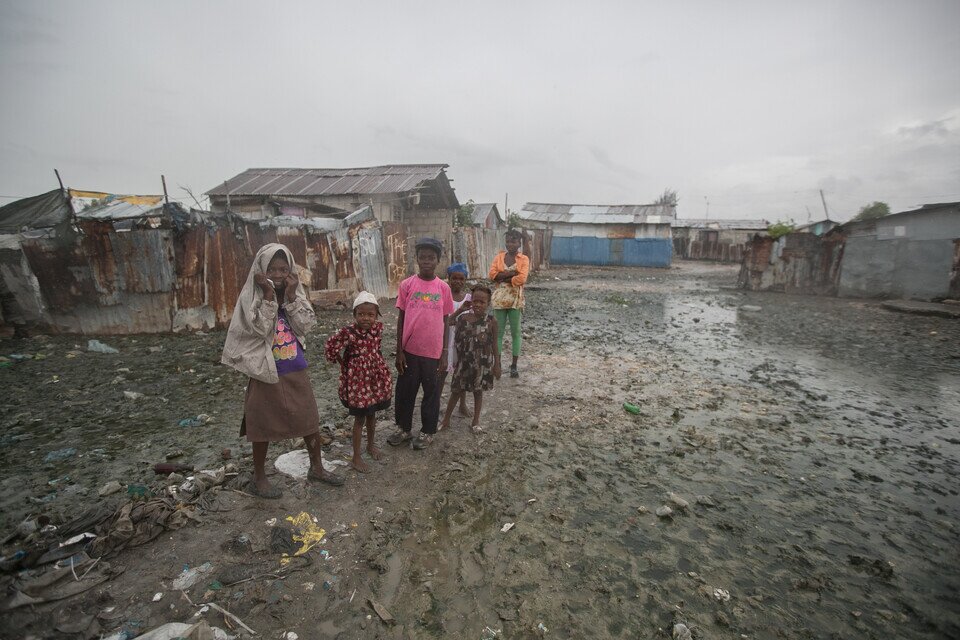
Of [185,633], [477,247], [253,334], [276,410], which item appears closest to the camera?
[185,633]

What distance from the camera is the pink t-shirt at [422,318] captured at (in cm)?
A: 342

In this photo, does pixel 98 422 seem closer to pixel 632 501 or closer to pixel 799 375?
pixel 632 501

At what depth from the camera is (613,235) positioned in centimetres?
2833

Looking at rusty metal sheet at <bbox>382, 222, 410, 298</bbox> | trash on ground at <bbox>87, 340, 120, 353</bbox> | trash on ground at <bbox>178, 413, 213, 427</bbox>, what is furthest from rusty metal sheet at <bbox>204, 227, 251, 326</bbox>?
rusty metal sheet at <bbox>382, 222, 410, 298</bbox>

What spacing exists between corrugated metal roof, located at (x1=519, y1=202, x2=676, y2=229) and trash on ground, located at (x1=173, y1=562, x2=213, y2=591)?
28624 millimetres

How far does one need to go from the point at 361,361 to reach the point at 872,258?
15776 mm

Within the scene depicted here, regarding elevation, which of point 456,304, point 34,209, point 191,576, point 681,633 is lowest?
point 681,633

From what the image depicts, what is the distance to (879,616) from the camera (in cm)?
204

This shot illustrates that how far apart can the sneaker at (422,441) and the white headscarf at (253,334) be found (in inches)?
55.1

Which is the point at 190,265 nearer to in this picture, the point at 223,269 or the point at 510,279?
the point at 223,269

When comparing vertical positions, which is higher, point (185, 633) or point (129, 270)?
point (129, 270)

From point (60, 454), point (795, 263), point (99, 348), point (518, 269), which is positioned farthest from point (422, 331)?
point (795, 263)

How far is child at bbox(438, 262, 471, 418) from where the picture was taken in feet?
13.0

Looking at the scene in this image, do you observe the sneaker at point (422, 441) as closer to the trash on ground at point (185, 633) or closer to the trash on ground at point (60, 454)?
the trash on ground at point (185, 633)
